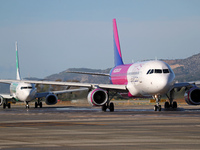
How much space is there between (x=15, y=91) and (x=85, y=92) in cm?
1001

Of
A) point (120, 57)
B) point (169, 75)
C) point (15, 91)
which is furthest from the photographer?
point (15, 91)

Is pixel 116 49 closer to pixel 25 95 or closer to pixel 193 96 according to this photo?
pixel 25 95

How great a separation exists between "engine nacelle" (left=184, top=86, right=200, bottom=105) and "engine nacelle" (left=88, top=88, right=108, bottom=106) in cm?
644

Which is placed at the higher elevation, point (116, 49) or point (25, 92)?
point (116, 49)

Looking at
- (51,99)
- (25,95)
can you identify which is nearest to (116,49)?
(51,99)

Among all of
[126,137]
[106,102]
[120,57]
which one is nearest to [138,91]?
[106,102]

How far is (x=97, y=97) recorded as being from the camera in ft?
124

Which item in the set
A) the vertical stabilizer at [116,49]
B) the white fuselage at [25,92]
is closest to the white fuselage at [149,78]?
the vertical stabilizer at [116,49]

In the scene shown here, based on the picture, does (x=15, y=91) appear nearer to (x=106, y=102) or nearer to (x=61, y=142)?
(x=106, y=102)

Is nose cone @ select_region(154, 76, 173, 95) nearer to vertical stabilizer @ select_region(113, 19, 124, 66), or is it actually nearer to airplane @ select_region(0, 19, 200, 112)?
airplane @ select_region(0, 19, 200, 112)

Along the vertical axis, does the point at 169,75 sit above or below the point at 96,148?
above

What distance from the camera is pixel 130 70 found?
40312mm

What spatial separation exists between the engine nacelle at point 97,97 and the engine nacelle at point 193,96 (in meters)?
6.44

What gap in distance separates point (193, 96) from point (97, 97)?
7.68 meters
